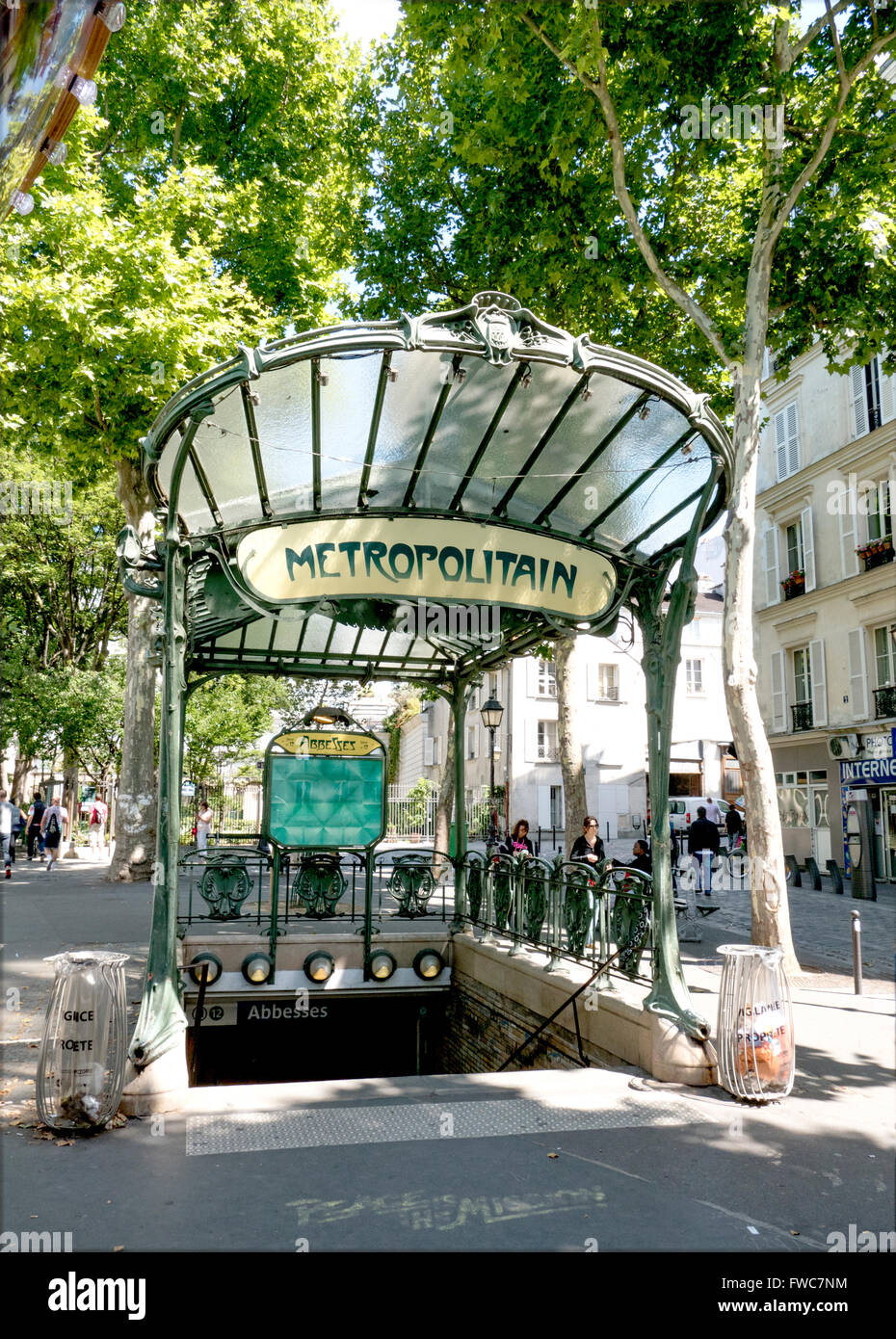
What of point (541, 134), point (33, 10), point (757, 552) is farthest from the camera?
point (757, 552)

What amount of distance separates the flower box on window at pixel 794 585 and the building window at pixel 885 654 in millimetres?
3742

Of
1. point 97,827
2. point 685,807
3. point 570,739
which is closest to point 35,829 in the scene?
point 97,827

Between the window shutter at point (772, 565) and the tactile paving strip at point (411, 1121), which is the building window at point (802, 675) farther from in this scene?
the tactile paving strip at point (411, 1121)

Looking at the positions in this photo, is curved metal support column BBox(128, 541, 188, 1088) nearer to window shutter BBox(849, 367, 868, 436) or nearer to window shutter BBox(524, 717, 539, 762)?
window shutter BBox(849, 367, 868, 436)

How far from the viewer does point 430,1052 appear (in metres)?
10.5

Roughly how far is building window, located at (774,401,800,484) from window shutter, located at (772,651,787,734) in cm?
569

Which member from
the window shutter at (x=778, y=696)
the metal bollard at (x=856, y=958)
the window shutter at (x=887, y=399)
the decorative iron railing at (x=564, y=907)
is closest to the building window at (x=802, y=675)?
the window shutter at (x=778, y=696)

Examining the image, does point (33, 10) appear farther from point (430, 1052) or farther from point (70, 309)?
point (70, 309)

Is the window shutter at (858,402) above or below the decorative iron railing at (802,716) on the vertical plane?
above

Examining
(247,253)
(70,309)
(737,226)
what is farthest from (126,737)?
(737,226)

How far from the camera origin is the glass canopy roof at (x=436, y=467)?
18.6ft

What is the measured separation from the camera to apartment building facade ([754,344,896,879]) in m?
23.1
